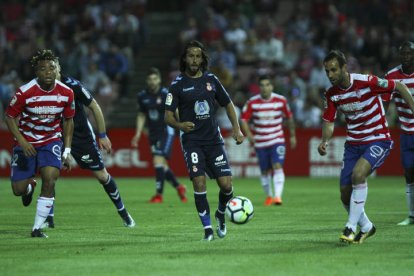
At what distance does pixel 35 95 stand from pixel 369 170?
4371 millimetres

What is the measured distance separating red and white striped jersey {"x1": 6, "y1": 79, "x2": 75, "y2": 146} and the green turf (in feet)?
4.57

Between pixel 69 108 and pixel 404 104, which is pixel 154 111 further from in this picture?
pixel 69 108

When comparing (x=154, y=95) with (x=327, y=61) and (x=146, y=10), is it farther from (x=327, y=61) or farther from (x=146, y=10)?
(x=146, y=10)

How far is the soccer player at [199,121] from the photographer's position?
11688 millimetres

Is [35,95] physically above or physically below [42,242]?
above

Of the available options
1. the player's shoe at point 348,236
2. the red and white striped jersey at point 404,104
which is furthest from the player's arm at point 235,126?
the red and white striped jersey at point 404,104

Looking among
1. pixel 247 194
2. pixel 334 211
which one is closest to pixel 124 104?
pixel 247 194

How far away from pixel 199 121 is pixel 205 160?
0.51m

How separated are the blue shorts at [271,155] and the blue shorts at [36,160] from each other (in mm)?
7195

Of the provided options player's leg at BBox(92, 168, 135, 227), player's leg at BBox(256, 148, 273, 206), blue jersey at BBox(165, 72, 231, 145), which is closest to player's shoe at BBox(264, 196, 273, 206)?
player's leg at BBox(256, 148, 273, 206)

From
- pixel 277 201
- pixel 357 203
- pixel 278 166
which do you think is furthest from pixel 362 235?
pixel 278 166

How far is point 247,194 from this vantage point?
69.3ft

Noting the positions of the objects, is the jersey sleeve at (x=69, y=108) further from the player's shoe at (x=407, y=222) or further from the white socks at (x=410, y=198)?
the white socks at (x=410, y=198)

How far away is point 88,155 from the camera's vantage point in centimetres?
1359
